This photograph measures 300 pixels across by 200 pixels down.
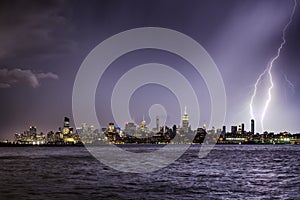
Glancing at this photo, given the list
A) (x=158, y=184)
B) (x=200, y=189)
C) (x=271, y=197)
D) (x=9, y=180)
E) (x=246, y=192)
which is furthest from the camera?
(x=9, y=180)

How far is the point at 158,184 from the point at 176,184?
1968mm

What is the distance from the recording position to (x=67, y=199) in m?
30.3

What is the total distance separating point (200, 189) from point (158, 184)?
5.32 metres

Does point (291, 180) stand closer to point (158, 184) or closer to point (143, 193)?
point (158, 184)

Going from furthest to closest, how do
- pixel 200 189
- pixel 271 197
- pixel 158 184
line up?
pixel 158 184 → pixel 200 189 → pixel 271 197

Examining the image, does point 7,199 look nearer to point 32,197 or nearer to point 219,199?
point 32,197

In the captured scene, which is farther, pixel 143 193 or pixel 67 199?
pixel 143 193

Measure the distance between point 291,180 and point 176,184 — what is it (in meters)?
15.6

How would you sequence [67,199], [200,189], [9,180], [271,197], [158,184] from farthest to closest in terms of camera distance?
[9,180] < [158,184] < [200,189] < [271,197] < [67,199]

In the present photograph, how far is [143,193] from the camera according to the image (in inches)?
1340

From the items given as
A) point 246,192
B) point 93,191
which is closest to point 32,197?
point 93,191

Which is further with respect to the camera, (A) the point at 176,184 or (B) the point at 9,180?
(B) the point at 9,180

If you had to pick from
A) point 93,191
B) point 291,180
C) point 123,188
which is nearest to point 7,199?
point 93,191

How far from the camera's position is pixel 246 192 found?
114ft
